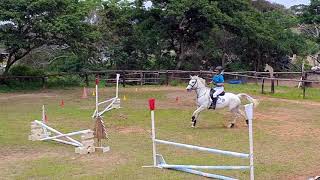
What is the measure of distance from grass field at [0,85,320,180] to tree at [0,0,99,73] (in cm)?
317

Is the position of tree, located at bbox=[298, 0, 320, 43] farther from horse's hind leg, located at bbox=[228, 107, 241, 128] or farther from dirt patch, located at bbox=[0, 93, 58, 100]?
horse's hind leg, located at bbox=[228, 107, 241, 128]

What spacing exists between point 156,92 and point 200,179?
48.6 feet

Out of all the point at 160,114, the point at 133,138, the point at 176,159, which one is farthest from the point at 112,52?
the point at 176,159

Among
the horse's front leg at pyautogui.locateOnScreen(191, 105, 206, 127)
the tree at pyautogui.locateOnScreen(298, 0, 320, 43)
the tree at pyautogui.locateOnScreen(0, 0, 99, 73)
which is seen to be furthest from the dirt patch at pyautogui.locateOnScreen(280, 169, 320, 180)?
the tree at pyautogui.locateOnScreen(298, 0, 320, 43)

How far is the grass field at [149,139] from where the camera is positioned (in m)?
8.17

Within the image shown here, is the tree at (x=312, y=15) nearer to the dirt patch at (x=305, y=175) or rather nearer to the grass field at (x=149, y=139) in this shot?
the grass field at (x=149, y=139)

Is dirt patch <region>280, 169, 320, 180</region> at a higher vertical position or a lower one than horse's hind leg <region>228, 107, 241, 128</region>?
lower

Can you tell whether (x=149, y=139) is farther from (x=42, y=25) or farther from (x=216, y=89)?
(x=42, y=25)

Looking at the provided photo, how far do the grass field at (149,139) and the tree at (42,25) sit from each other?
3.17 m

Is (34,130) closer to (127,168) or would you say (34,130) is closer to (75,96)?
(127,168)

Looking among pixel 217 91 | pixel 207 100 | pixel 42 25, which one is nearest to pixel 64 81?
pixel 42 25

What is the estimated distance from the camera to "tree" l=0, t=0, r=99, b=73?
21.0 meters

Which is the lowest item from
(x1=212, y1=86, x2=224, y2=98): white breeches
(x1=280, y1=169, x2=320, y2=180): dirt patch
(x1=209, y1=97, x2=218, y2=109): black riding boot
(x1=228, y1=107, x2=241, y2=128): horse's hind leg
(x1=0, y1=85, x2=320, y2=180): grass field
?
(x1=280, y1=169, x2=320, y2=180): dirt patch

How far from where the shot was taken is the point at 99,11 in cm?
2775
